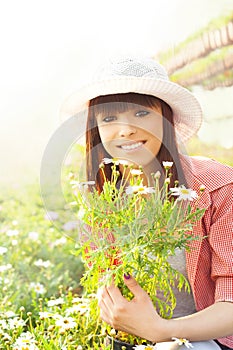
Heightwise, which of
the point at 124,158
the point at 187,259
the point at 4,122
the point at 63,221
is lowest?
the point at 4,122

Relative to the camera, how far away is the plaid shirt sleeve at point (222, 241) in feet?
4.95

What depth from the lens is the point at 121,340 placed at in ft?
5.26

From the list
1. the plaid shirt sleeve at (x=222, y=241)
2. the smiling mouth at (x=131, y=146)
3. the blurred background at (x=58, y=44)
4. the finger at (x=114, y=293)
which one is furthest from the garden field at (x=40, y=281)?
the blurred background at (x=58, y=44)

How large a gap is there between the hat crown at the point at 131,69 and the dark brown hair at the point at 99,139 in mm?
51

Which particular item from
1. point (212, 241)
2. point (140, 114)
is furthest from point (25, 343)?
point (140, 114)

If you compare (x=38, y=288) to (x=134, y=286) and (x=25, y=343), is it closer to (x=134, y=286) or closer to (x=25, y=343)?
(x=25, y=343)

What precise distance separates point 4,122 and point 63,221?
359cm

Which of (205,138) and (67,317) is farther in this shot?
(205,138)

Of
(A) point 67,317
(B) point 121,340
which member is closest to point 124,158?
(B) point 121,340

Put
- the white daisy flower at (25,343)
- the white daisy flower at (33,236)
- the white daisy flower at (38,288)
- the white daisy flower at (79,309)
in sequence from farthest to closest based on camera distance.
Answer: the white daisy flower at (33,236) < the white daisy flower at (38,288) < the white daisy flower at (79,309) < the white daisy flower at (25,343)

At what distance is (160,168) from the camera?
1.61m

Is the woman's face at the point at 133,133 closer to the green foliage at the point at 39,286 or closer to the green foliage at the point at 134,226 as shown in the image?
the green foliage at the point at 134,226

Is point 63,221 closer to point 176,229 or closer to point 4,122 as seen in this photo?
point 176,229

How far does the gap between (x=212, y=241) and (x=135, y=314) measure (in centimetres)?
A: 26
